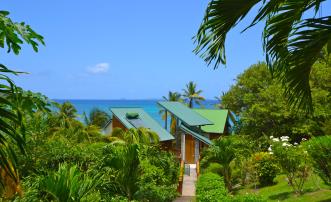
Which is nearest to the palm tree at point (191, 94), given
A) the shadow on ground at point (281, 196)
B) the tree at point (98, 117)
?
the tree at point (98, 117)

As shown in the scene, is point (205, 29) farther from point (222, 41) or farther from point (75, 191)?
point (75, 191)

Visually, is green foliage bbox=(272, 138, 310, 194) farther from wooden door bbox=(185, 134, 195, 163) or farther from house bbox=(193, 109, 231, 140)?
house bbox=(193, 109, 231, 140)

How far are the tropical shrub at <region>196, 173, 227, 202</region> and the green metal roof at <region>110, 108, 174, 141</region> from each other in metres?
15.9

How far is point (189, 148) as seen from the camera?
115 feet

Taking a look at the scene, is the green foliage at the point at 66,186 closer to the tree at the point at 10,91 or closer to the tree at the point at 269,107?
the tree at the point at 10,91

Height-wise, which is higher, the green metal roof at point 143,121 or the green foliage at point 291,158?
the green metal roof at point 143,121

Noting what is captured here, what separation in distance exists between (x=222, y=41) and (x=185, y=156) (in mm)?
31622

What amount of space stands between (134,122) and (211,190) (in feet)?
62.6

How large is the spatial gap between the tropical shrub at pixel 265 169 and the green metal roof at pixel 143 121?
8807 mm

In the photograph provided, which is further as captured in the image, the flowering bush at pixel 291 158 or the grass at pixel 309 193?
the flowering bush at pixel 291 158

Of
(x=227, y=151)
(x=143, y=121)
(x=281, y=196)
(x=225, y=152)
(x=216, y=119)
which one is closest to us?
(x=281, y=196)

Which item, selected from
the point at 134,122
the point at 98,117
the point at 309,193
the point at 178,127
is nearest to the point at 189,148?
the point at 178,127

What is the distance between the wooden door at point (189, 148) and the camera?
3488cm

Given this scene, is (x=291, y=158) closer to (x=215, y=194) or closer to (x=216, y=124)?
(x=215, y=194)
